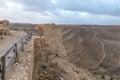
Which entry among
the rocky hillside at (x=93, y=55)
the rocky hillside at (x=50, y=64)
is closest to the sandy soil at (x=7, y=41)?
the rocky hillside at (x=50, y=64)

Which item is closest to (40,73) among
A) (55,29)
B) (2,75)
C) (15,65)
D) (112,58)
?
(15,65)

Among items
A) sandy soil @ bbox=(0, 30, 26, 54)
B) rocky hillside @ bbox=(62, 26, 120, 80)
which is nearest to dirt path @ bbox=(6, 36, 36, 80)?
sandy soil @ bbox=(0, 30, 26, 54)

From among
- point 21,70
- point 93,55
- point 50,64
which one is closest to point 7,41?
point 50,64

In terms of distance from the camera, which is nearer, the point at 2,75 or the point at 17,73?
the point at 2,75

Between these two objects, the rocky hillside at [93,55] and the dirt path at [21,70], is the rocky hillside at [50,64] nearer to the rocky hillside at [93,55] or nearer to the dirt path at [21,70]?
the dirt path at [21,70]

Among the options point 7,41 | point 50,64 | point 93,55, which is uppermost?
point 7,41

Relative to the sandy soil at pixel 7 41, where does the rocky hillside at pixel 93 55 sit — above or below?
below

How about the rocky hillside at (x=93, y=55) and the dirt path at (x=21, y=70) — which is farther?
the rocky hillside at (x=93, y=55)

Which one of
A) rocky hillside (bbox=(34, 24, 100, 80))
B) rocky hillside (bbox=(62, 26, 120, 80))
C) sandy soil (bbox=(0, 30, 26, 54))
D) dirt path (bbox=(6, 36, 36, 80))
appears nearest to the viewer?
dirt path (bbox=(6, 36, 36, 80))

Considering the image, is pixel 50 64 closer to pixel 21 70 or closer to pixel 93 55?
pixel 21 70

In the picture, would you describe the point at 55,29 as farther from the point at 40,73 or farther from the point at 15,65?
the point at 15,65

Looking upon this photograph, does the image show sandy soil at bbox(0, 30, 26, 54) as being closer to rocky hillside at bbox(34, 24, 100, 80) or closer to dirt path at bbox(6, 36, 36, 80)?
rocky hillside at bbox(34, 24, 100, 80)
